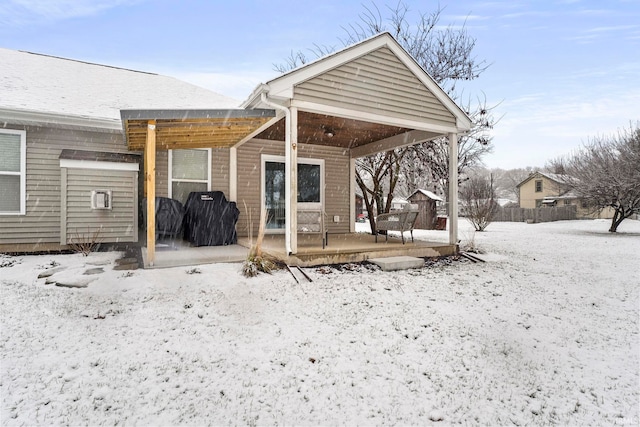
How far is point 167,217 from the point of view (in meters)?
6.34

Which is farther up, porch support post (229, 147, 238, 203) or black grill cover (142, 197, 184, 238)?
porch support post (229, 147, 238, 203)

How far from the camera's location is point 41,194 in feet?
20.1

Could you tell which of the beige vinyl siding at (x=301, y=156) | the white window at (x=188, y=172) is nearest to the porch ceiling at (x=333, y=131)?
the beige vinyl siding at (x=301, y=156)

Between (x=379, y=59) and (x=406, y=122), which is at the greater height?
(x=379, y=59)

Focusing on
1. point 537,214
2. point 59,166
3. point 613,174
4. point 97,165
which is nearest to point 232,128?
point 97,165

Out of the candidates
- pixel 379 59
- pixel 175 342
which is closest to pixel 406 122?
pixel 379 59

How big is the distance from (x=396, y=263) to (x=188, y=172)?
4677 millimetres

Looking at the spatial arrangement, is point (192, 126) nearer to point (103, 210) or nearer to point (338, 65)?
point (338, 65)

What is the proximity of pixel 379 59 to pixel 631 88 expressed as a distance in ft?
50.8

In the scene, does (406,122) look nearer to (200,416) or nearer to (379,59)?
(379,59)

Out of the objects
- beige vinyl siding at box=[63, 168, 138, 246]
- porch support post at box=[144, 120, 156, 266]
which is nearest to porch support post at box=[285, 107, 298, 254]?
porch support post at box=[144, 120, 156, 266]

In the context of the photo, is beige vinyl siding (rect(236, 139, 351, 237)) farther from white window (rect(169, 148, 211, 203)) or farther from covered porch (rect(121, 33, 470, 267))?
white window (rect(169, 148, 211, 203))

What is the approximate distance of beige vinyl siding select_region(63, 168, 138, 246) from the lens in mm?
6258

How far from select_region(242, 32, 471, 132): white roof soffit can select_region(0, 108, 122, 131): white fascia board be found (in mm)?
2654
